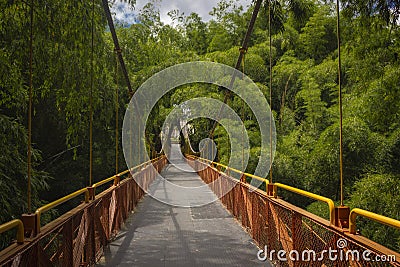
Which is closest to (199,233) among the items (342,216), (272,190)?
(272,190)

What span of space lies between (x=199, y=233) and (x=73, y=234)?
226 centimetres

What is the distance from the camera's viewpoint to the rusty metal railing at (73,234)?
1971 mm

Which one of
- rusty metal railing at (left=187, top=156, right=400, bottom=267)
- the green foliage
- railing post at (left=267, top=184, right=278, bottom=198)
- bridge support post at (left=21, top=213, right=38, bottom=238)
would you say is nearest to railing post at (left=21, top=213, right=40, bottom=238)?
bridge support post at (left=21, top=213, right=38, bottom=238)

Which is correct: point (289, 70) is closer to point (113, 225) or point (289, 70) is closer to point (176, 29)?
point (176, 29)

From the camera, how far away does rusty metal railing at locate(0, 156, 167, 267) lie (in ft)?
6.47

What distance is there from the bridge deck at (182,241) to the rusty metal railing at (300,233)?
0.76 ft

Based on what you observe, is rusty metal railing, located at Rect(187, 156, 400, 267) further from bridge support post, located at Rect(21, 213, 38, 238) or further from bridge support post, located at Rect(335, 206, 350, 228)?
bridge support post, located at Rect(21, 213, 38, 238)

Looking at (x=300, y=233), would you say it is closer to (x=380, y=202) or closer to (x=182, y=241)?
(x=182, y=241)

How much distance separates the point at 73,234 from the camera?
282cm

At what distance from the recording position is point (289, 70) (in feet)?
53.1

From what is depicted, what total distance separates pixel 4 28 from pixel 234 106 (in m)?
11.6

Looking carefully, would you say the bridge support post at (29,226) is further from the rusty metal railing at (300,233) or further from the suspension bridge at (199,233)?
the rusty metal railing at (300,233)

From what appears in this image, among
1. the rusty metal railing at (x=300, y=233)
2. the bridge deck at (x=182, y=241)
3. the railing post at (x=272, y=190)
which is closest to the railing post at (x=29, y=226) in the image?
the bridge deck at (x=182, y=241)

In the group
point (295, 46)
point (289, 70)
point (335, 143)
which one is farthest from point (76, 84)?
point (295, 46)
